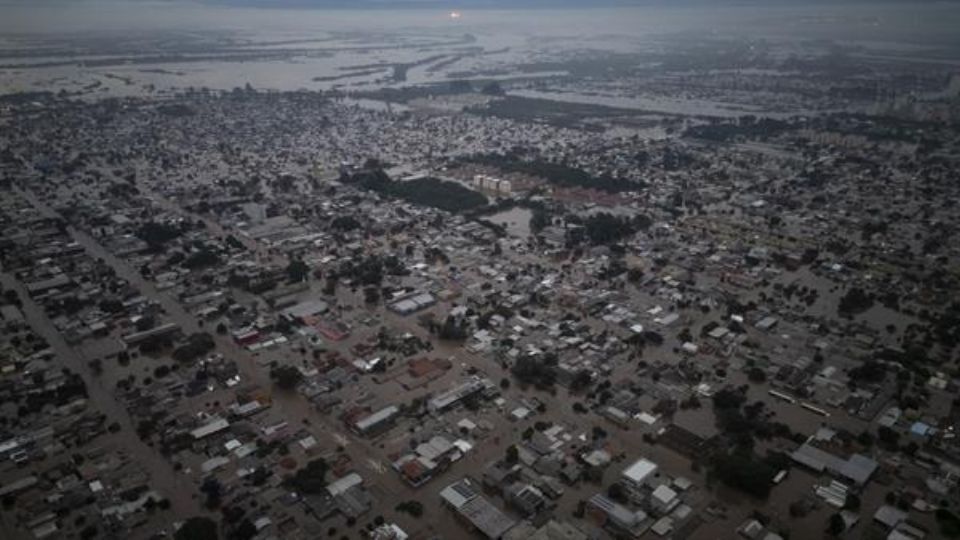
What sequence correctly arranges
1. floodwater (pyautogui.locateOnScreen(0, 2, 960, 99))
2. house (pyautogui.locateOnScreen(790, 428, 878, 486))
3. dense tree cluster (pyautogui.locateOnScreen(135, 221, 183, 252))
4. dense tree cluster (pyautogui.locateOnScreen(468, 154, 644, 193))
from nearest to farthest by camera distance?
house (pyautogui.locateOnScreen(790, 428, 878, 486)), dense tree cluster (pyautogui.locateOnScreen(135, 221, 183, 252)), dense tree cluster (pyautogui.locateOnScreen(468, 154, 644, 193)), floodwater (pyautogui.locateOnScreen(0, 2, 960, 99))

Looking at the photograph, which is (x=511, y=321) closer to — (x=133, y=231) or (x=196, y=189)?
(x=133, y=231)

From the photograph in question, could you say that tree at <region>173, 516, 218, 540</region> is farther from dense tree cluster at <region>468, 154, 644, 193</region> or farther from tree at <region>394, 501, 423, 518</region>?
dense tree cluster at <region>468, 154, 644, 193</region>

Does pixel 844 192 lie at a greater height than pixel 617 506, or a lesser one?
greater

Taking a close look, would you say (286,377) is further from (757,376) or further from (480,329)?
(757,376)

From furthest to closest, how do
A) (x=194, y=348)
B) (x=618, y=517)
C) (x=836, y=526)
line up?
(x=194, y=348) → (x=618, y=517) → (x=836, y=526)

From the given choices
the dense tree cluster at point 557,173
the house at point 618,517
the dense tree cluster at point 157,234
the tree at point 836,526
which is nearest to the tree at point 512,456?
the house at point 618,517

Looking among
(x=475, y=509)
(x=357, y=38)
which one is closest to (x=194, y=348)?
(x=475, y=509)

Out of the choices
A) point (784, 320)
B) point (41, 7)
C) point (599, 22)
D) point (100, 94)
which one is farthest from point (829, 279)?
point (41, 7)

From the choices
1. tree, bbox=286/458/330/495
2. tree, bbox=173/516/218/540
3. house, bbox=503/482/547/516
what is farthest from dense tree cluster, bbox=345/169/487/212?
tree, bbox=173/516/218/540
